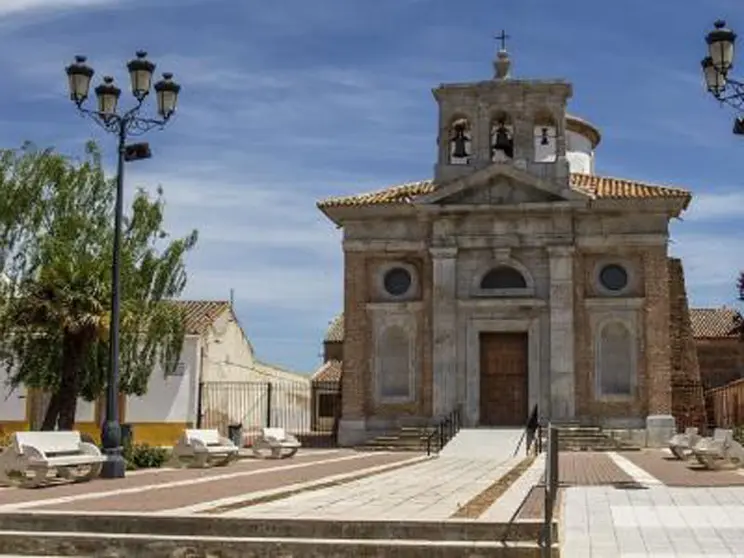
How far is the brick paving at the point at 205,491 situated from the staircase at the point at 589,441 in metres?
8.80

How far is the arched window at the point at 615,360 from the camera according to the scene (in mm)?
30391

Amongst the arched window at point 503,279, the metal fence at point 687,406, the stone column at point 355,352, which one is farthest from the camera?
the metal fence at point 687,406

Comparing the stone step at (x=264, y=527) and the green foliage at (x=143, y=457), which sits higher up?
the green foliage at (x=143, y=457)

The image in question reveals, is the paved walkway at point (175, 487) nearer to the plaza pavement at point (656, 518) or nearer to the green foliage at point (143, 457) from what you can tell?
the green foliage at point (143, 457)

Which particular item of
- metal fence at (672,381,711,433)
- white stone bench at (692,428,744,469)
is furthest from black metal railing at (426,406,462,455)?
white stone bench at (692,428,744,469)

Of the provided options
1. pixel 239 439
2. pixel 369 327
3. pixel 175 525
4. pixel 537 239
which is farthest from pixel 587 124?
pixel 175 525

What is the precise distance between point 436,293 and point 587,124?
15.0 metres

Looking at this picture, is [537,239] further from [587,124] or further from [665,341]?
[587,124]

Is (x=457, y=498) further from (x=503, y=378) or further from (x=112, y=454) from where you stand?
(x=503, y=378)

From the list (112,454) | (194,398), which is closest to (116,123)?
(112,454)

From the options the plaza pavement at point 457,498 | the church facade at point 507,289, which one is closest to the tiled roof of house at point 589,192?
the church facade at point 507,289

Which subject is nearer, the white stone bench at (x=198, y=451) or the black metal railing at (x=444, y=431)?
the white stone bench at (x=198, y=451)

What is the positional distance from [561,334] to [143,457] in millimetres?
13938

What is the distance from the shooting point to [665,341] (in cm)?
3000
